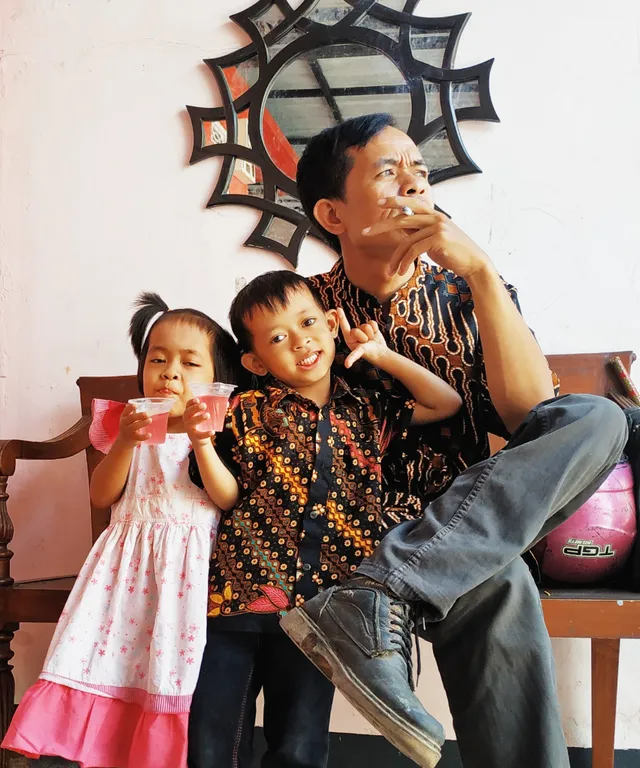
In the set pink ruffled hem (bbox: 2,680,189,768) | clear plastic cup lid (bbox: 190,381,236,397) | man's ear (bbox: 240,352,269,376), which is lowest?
pink ruffled hem (bbox: 2,680,189,768)

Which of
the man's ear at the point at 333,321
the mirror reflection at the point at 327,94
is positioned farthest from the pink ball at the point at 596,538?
the mirror reflection at the point at 327,94

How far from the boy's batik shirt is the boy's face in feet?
0.16

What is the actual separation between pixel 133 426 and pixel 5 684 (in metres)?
0.75

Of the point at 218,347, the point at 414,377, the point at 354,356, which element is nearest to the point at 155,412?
the point at 218,347

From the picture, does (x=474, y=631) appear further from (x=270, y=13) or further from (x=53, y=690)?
(x=270, y=13)

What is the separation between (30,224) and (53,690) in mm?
1541

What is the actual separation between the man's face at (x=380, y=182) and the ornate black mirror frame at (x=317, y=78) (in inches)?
19.1

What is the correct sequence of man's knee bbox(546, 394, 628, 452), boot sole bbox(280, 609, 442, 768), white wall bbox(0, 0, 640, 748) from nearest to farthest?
boot sole bbox(280, 609, 442, 768)
man's knee bbox(546, 394, 628, 452)
white wall bbox(0, 0, 640, 748)

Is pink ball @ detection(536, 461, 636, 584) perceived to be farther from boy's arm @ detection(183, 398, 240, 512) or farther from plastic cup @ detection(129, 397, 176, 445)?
plastic cup @ detection(129, 397, 176, 445)

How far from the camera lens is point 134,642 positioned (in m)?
1.14

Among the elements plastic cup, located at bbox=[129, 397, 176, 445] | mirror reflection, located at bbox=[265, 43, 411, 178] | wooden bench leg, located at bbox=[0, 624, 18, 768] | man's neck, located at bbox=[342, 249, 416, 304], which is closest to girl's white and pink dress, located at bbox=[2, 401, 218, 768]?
plastic cup, located at bbox=[129, 397, 176, 445]

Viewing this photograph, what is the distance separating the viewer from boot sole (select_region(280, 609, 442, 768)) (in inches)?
31.7

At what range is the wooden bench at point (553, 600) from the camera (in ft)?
3.70

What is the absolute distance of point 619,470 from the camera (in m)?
1.23
